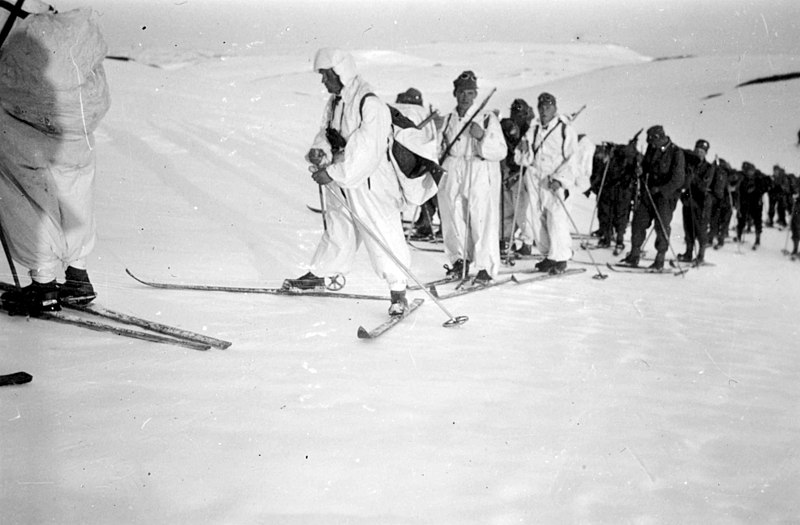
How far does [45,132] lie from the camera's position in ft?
12.0

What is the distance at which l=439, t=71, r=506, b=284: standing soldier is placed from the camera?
19.3 feet

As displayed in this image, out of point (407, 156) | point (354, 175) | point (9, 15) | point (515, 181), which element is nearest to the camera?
point (9, 15)

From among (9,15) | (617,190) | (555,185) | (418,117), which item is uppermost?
(9,15)

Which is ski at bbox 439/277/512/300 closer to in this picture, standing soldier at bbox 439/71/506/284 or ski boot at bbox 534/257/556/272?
standing soldier at bbox 439/71/506/284

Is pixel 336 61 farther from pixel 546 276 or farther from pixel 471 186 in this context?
pixel 546 276

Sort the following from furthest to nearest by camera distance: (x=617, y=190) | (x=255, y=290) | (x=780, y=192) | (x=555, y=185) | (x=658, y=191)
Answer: (x=780, y=192)
(x=617, y=190)
(x=658, y=191)
(x=555, y=185)
(x=255, y=290)

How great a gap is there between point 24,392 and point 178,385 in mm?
581

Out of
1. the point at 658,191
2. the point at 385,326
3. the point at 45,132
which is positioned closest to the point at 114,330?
the point at 45,132

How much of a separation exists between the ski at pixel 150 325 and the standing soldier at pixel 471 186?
2.80 metres

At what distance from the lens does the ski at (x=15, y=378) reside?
2.76 metres

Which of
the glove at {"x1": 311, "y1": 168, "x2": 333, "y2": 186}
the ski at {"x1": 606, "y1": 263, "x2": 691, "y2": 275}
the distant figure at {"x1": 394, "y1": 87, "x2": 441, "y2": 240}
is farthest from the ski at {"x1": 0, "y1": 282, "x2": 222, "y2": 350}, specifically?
the ski at {"x1": 606, "y1": 263, "x2": 691, "y2": 275}

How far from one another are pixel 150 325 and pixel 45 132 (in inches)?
46.1

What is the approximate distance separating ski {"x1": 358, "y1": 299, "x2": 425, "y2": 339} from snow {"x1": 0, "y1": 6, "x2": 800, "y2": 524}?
0.06 m

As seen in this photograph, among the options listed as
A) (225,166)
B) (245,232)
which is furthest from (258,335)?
(225,166)
